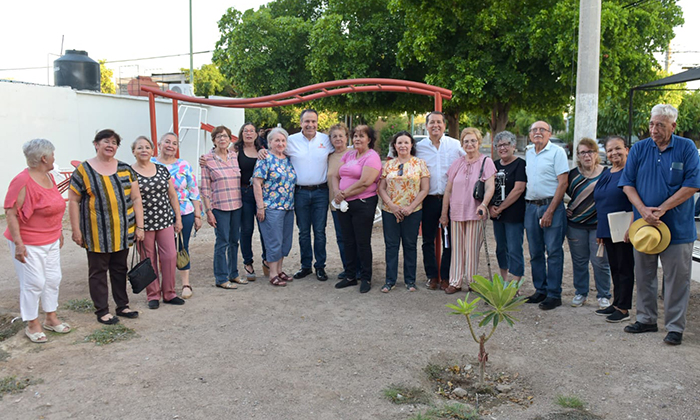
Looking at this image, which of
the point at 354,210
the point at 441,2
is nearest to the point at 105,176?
the point at 354,210

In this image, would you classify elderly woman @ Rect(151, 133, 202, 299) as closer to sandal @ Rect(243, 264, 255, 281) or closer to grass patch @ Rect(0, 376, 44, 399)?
sandal @ Rect(243, 264, 255, 281)

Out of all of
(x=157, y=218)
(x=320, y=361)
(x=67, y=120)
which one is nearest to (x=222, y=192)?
(x=157, y=218)

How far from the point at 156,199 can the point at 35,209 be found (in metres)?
1.09

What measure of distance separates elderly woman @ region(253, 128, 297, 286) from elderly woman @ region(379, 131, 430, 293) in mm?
1058

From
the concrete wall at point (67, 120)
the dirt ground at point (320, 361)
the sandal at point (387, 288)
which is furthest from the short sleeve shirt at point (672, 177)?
the concrete wall at point (67, 120)

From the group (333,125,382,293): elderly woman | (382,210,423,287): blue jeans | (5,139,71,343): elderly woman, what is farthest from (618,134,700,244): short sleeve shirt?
(5,139,71,343): elderly woman

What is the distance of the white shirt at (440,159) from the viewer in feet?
19.6

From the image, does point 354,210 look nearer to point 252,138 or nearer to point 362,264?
point 362,264

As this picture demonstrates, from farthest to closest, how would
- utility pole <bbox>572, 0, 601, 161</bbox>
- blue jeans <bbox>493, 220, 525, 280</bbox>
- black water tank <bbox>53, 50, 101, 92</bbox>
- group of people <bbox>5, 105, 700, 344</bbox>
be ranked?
black water tank <bbox>53, 50, 101, 92</bbox> → utility pole <bbox>572, 0, 601, 161</bbox> → blue jeans <bbox>493, 220, 525, 280</bbox> → group of people <bbox>5, 105, 700, 344</bbox>

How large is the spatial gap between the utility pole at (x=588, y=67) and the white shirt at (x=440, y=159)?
268 centimetres

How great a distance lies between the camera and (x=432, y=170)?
6.01 meters

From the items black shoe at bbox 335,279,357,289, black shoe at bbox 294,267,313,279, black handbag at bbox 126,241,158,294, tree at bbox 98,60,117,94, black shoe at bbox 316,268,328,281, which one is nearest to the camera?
black handbag at bbox 126,241,158,294

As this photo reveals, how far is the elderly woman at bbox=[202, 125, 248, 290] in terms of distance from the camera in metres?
5.99

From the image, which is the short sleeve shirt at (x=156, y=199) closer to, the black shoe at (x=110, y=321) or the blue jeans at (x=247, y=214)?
the black shoe at (x=110, y=321)
